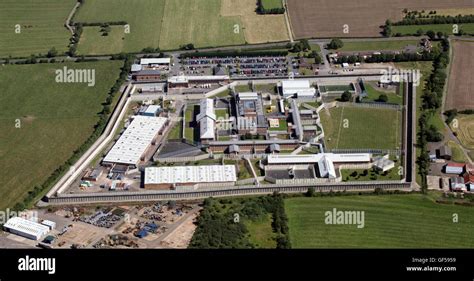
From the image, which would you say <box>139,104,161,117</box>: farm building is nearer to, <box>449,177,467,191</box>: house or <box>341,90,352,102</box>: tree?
<box>341,90,352,102</box>: tree

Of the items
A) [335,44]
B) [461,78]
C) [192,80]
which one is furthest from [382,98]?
[192,80]

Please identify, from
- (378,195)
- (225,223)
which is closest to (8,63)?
(225,223)

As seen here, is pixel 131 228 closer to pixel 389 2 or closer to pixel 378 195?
pixel 378 195

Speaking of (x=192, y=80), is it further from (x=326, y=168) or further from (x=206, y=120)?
(x=326, y=168)

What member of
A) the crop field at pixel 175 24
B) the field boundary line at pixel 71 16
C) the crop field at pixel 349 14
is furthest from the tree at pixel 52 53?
the crop field at pixel 349 14

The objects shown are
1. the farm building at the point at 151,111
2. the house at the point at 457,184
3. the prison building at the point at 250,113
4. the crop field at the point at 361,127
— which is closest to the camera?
the house at the point at 457,184

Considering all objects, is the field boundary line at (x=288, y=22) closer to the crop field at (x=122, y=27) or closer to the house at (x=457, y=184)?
the crop field at (x=122, y=27)

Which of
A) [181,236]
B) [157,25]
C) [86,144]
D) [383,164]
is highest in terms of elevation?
[157,25]

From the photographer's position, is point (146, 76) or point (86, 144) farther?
point (146, 76)
